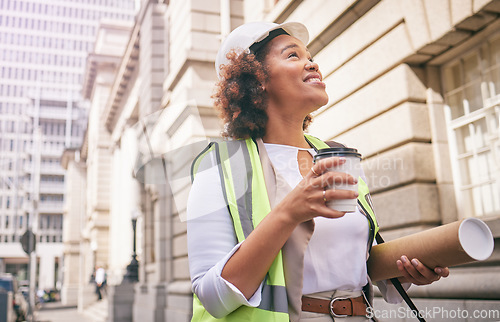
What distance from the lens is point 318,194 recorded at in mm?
1387

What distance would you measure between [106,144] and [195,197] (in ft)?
109

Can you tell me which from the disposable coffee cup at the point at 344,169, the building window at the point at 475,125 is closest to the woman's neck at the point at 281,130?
the disposable coffee cup at the point at 344,169

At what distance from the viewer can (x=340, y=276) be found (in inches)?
68.5

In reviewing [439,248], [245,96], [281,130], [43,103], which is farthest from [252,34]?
[43,103]

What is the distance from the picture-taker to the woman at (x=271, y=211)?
4.85 ft

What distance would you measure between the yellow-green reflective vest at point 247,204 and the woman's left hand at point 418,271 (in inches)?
18.3

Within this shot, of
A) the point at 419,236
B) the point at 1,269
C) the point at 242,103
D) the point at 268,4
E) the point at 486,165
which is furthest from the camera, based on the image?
the point at 1,269

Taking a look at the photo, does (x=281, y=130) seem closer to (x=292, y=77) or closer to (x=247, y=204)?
(x=292, y=77)

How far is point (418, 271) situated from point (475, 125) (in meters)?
4.07

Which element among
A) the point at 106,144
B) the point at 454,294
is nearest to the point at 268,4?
the point at 454,294

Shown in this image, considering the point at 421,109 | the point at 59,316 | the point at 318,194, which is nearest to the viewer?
the point at 318,194

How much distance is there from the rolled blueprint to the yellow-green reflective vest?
0.48 meters

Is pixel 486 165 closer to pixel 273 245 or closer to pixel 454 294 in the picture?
pixel 454 294

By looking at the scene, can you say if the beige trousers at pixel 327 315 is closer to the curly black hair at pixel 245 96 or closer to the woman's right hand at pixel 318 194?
the woman's right hand at pixel 318 194
